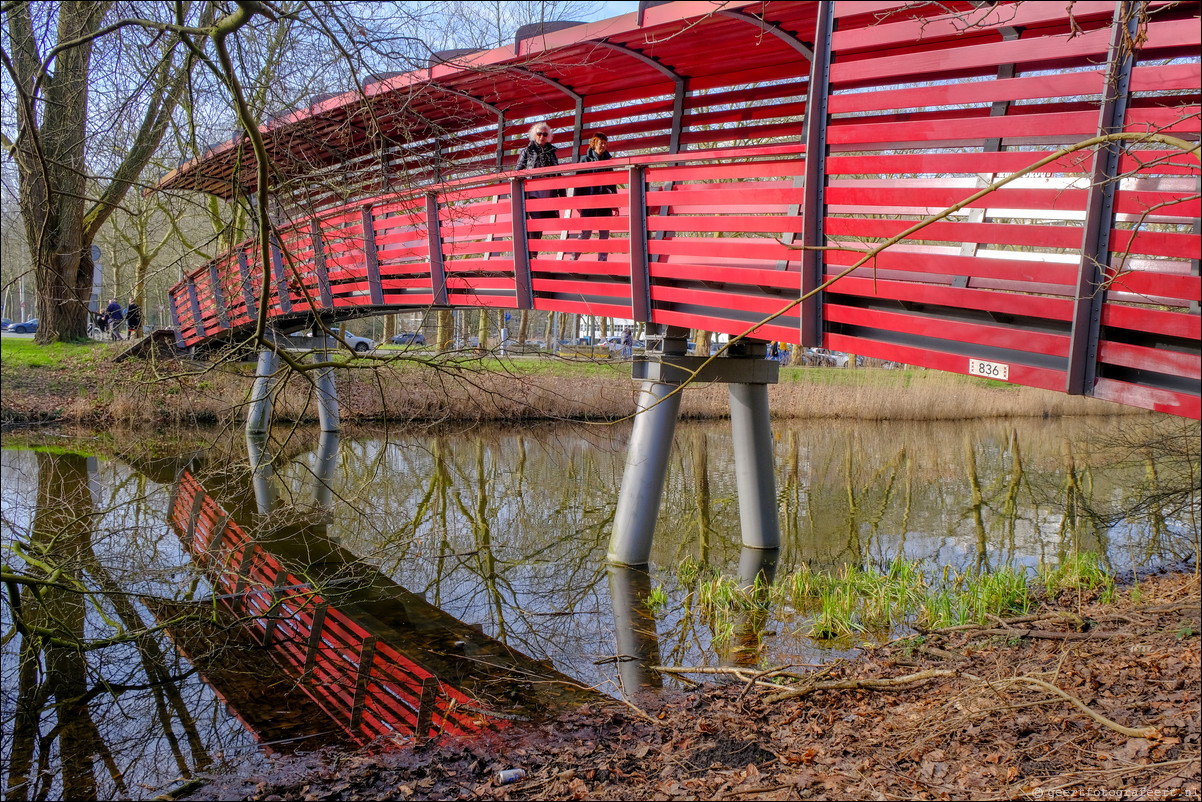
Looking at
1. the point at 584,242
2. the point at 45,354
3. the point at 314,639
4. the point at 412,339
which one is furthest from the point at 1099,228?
the point at 45,354

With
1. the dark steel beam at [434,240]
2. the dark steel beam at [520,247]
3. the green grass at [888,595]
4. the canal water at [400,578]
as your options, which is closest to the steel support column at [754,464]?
the canal water at [400,578]

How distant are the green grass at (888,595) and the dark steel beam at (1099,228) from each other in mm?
2518

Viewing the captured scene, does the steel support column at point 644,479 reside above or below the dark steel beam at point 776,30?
below

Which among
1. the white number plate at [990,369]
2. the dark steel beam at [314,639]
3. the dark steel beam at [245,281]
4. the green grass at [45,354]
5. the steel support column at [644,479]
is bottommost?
the dark steel beam at [314,639]

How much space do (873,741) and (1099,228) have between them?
283 centimetres

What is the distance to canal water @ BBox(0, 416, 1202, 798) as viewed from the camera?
570 cm

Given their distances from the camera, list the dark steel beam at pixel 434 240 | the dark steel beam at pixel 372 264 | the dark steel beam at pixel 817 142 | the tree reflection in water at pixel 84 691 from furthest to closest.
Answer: the dark steel beam at pixel 372 264
the dark steel beam at pixel 434 240
the dark steel beam at pixel 817 142
the tree reflection in water at pixel 84 691

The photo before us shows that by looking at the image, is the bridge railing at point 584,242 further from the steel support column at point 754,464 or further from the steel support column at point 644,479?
the steel support column at point 754,464

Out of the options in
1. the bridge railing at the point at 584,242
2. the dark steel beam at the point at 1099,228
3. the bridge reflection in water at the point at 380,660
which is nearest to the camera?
the dark steel beam at the point at 1099,228

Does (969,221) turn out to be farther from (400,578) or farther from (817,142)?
(400,578)

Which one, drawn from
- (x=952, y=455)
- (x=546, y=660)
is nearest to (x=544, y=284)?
(x=546, y=660)

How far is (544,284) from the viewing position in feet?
31.0

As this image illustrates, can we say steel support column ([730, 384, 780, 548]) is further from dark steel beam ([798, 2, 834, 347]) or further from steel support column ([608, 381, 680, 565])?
dark steel beam ([798, 2, 834, 347])

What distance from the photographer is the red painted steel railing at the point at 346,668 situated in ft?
18.7
